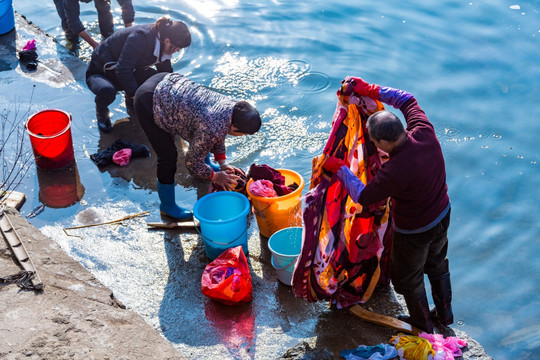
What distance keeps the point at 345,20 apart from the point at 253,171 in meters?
5.80

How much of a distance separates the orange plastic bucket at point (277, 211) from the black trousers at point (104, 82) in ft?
8.71

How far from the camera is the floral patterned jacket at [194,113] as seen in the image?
5.44 meters

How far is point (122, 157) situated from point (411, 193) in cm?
391

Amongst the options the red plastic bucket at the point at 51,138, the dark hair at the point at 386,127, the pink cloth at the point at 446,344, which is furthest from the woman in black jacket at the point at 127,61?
the pink cloth at the point at 446,344

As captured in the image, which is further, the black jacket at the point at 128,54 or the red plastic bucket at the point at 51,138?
the black jacket at the point at 128,54

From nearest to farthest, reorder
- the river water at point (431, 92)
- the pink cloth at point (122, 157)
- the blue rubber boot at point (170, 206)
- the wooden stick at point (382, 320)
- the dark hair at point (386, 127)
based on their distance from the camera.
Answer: the dark hair at point (386, 127), the wooden stick at point (382, 320), the blue rubber boot at point (170, 206), the river water at point (431, 92), the pink cloth at point (122, 157)

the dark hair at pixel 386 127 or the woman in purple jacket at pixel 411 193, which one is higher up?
the dark hair at pixel 386 127

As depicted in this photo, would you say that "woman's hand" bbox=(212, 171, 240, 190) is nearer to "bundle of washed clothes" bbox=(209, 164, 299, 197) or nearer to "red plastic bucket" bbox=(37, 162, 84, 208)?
"bundle of washed clothes" bbox=(209, 164, 299, 197)

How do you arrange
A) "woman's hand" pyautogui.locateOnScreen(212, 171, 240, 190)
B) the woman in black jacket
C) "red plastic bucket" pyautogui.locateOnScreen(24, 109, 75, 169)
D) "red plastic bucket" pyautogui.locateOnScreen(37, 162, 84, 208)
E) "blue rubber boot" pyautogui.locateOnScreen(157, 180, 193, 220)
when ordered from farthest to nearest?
the woman in black jacket
"red plastic bucket" pyautogui.locateOnScreen(24, 109, 75, 169)
"red plastic bucket" pyautogui.locateOnScreen(37, 162, 84, 208)
"blue rubber boot" pyautogui.locateOnScreen(157, 180, 193, 220)
"woman's hand" pyautogui.locateOnScreen(212, 171, 240, 190)

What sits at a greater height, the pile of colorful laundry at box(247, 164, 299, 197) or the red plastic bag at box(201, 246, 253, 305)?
the pile of colorful laundry at box(247, 164, 299, 197)

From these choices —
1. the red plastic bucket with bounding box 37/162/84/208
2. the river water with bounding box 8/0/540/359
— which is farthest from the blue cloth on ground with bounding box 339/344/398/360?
the red plastic bucket with bounding box 37/162/84/208

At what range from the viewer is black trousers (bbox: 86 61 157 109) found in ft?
24.4

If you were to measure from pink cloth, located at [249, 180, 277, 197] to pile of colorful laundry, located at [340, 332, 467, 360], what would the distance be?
1685 millimetres

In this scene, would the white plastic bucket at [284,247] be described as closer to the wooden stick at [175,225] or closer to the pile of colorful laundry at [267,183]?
the pile of colorful laundry at [267,183]
